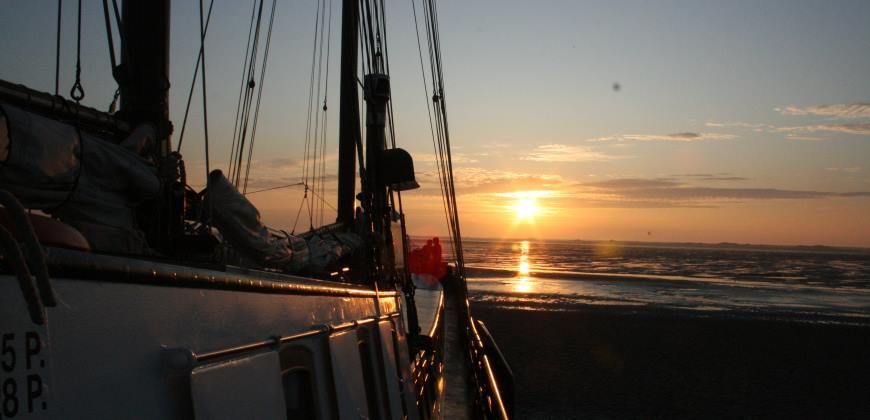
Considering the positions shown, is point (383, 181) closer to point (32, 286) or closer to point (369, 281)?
point (369, 281)

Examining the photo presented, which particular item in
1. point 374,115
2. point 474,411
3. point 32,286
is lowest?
point 474,411

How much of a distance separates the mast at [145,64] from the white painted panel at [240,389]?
2449mm

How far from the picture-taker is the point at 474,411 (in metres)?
11.4

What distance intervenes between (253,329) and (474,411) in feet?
28.2

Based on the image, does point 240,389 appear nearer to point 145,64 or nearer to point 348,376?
point 348,376

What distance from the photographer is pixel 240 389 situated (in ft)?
9.53

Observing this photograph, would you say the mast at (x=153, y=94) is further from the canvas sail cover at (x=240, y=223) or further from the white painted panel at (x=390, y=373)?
the white painted panel at (x=390, y=373)

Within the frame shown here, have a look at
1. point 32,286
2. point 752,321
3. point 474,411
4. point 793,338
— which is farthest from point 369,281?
point 752,321

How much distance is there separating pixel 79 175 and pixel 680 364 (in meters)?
22.2

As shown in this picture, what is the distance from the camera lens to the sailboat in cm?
189

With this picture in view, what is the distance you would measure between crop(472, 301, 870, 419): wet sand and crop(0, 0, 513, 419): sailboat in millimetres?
11684

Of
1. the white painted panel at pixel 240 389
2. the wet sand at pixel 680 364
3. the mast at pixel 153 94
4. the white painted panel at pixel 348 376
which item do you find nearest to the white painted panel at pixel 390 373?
the white painted panel at pixel 348 376

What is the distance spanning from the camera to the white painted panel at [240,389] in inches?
101

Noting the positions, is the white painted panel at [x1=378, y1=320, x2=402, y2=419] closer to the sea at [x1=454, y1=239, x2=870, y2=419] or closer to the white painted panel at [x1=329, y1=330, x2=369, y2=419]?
the white painted panel at [x1=329, y1=330, x2=369, y2=419]
